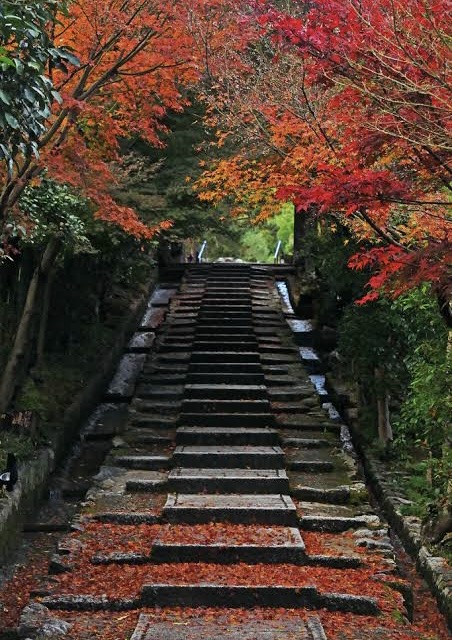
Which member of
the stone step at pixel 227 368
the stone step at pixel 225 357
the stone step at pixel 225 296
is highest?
the stone step at pixel 225 296

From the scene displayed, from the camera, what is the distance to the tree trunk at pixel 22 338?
901cm

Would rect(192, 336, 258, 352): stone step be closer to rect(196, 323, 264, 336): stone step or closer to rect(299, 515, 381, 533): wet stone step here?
rect(196, 323, 264, 336): stone step

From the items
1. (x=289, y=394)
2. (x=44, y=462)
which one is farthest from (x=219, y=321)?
(x=44, y=462)

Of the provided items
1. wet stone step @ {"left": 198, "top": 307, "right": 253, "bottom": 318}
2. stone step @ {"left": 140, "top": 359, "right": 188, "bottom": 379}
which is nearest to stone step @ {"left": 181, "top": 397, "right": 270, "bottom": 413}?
stone step @ {"left": 140, "top": 359, "right": 188, "bottom": 379}

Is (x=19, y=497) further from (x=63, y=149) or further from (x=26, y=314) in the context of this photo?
(x=63, y=149)

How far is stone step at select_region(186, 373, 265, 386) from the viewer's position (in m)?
11.6

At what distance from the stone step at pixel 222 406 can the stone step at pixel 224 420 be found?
31 cm

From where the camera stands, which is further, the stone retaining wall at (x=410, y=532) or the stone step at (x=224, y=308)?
the stone step at (x=224, y=308)

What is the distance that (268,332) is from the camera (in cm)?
1498

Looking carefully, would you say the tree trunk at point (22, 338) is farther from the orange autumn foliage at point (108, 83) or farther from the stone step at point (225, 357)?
the stone step at point (225, 357)

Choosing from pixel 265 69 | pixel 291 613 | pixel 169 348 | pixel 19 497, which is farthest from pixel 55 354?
pixel 291 613

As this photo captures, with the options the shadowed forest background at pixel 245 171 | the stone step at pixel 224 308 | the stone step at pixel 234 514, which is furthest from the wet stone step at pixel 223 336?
the stone step at pixel 234 514

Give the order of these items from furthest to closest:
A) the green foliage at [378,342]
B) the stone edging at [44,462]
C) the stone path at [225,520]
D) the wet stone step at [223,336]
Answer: the wet stone step at [223,336]
the green foliage at [378,342]
the stone edging at [44,462]
the stone path at [225,520]

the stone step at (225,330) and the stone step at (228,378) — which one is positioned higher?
Result: the stone step at (225,330)
